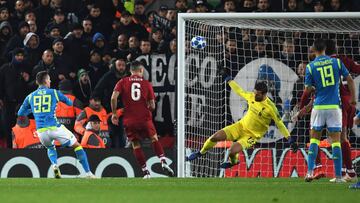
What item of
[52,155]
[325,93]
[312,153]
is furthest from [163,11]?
[312,153]

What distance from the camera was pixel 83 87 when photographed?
1878cm

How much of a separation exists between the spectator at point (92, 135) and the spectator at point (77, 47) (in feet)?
4.96

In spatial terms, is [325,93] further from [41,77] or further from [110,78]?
[110,78]

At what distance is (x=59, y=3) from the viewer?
20172 mm

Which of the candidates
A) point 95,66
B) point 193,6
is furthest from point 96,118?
point 193,6

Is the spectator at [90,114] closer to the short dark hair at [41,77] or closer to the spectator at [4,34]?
the short dark hair at [41,77]

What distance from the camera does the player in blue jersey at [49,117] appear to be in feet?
52.5

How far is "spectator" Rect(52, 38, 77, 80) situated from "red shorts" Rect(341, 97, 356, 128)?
550 cm

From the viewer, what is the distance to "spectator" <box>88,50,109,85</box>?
1894 centimetres

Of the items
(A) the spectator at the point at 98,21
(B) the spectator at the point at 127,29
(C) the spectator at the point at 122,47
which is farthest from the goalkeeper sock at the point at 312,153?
(A) the spectator at the point at 98,21

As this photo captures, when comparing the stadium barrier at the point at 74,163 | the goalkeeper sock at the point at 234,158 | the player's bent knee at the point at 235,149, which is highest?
the player's bent knee at the point at 235,149

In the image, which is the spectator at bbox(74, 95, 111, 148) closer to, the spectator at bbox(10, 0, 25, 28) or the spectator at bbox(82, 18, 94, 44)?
the spectator at bbox(82, 18, 94, 44)

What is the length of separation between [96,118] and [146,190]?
5.82 metres

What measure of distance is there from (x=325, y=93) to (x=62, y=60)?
21.3ft
